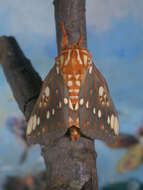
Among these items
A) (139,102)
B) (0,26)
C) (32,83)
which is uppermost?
(0,26)

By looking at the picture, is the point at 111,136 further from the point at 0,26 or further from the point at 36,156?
the point at 0,26

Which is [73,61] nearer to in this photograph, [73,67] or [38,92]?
[73,67]

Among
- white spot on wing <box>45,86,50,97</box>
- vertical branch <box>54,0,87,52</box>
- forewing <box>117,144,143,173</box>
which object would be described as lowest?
forewing <box>117,144,143,173</box>

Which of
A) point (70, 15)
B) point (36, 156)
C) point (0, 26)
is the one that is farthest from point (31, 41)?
point (36, 156)

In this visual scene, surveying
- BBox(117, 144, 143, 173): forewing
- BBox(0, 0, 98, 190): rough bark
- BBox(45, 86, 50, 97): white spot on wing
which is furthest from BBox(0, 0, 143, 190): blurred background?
BBox(45, 86, 50, 97): white spot on wing

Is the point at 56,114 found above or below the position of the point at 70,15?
below

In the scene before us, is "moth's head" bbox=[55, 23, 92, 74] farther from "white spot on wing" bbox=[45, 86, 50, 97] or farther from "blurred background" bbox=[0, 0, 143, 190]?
"blurred background" bbox=[0, 0, 143, 190]

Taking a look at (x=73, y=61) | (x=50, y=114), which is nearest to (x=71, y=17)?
(x=73, y=61)
